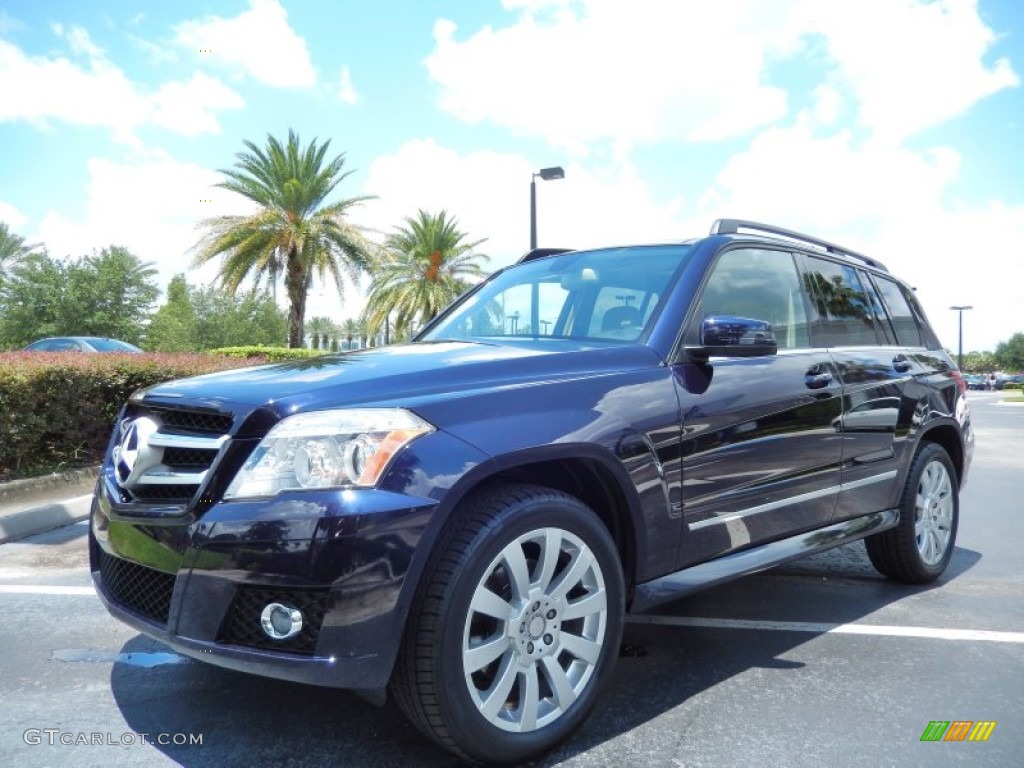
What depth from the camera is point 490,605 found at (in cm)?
247

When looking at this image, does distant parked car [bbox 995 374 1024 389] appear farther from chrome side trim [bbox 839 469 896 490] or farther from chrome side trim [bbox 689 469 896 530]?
chrome side trim [bbox 689 469 896 530]

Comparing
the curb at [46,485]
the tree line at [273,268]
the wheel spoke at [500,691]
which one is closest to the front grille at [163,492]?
the wheel spoke at [500,691]

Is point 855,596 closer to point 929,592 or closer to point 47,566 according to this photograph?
point 929,592

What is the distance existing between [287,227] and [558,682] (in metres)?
25.6

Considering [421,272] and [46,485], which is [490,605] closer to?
[46,485]

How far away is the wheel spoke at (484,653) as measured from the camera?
2.41m

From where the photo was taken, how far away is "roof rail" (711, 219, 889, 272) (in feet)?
12.7

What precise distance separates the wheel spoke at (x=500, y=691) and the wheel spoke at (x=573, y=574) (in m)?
0.25

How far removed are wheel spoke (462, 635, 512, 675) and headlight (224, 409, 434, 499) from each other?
57cm

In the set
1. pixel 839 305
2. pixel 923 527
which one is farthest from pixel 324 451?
pixel 923 527

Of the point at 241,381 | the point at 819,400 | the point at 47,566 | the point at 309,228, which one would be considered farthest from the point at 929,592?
the point at 309,228

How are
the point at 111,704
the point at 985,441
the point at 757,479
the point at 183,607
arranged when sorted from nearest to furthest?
the point at 183,607
the point at 111,704
the point at 757,479
the point at 985,441

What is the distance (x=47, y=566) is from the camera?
515cm

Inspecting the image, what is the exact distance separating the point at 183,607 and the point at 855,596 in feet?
11.5
